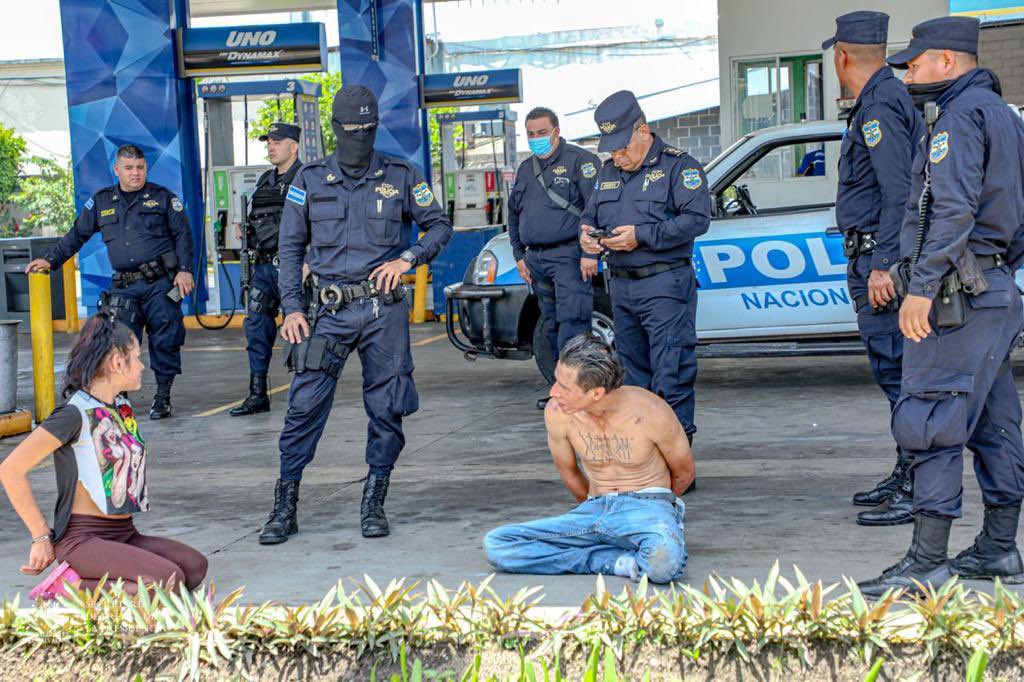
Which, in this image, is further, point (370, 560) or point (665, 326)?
point (665, 326)

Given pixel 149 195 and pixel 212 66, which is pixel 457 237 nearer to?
pixel 212 66

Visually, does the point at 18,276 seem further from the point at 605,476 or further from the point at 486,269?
the point at 605,476

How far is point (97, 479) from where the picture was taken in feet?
15.8

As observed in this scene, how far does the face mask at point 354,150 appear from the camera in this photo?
19.9 feet

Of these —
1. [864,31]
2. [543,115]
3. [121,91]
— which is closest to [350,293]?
[864,31]

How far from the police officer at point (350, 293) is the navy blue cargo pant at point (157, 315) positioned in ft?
12.5

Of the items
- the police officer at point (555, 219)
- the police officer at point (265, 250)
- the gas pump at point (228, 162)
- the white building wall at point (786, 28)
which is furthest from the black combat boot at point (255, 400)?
the white building wall at point (786, 28)

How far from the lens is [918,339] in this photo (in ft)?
15.0

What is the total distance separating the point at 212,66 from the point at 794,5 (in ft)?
25.2

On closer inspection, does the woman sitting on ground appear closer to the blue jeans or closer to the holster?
the holster

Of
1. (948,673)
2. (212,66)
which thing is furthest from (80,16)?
(948,673)

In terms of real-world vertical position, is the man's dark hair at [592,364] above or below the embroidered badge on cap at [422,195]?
below

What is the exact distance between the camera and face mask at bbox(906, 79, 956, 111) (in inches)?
183

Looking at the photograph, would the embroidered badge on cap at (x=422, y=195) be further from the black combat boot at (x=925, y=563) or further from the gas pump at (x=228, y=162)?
the gas pump at (x=228, y=162)
